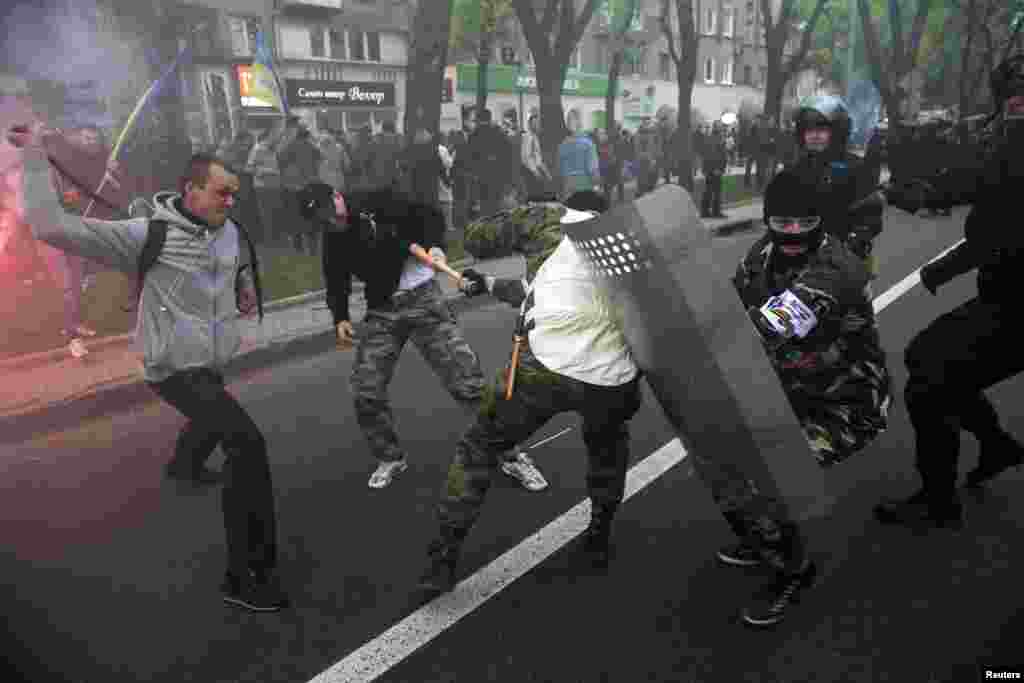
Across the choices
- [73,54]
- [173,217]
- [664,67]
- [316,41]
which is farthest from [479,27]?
[173,217]

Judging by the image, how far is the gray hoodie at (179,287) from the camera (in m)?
2.98

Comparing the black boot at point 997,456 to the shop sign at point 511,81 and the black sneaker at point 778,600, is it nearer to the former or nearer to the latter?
the black sneaker at point 778,600

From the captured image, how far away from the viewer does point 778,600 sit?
2801 mm

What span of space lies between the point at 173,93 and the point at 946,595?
999 cm

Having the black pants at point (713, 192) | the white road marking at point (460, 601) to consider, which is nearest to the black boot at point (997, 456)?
the white road marking at point (460, 601)

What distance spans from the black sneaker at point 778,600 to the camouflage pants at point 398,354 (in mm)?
1735

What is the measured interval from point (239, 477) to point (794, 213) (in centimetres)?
219

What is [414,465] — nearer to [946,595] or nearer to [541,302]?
[541,302]

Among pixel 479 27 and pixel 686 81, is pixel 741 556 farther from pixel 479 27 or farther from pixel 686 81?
pixel 479 27

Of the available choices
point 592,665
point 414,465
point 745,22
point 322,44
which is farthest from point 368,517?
point 745,22

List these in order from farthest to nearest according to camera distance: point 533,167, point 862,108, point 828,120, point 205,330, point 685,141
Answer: point 862,108 → point 685,141 → point 533,167 → point 828,120 → point 205,330

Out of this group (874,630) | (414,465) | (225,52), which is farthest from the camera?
(225,52)

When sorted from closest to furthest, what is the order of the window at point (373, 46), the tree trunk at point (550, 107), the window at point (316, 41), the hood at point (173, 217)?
1. the hood at point (173, 217)
2. the tree trunk at point (550, 107)
3. the window at point (316, 41)
4. the window at point (373, 46)

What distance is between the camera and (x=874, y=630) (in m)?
2.78
